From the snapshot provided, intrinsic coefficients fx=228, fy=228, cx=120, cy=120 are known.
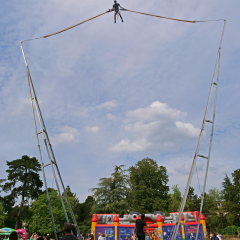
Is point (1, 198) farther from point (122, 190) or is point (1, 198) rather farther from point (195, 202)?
point (195, 202)

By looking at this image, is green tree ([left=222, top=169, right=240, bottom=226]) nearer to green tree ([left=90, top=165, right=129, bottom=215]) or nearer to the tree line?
the tree line

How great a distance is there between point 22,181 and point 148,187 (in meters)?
26.1

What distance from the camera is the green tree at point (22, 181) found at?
45.8 metres

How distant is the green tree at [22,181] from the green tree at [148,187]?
805 inches

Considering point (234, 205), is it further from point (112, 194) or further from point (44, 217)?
point (44, 217)

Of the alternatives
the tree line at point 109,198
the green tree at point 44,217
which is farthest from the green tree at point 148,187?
the green tree at point 44,217

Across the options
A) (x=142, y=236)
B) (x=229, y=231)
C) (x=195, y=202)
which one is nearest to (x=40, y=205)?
(x=229, y=231)

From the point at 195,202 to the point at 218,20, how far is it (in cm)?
6475

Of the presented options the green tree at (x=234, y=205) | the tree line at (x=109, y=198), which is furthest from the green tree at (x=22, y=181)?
the green tree at (x=234, y=205)

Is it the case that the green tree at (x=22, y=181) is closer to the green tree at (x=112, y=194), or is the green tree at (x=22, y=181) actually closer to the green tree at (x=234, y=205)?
the green tree at (x=112, y=194)

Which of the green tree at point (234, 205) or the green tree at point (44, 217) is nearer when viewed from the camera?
the green tree at point (44, 217)

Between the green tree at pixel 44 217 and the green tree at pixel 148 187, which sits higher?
the green tree at pixel 148 187

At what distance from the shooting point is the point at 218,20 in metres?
7.91

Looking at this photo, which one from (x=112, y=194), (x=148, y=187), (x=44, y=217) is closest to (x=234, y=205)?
(x=148, y=187)
